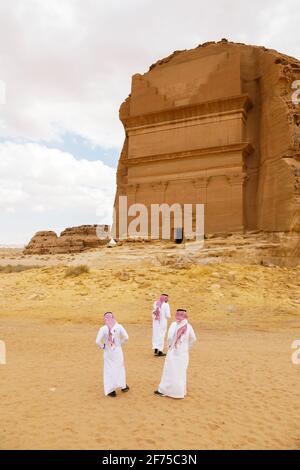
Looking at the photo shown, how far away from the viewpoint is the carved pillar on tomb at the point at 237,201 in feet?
64.1

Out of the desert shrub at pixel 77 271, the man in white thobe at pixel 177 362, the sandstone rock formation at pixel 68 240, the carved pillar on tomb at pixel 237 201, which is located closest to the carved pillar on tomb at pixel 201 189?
the carved pillar on tomb at pixel 237 201

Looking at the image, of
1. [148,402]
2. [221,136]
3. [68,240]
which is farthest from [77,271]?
[68,240]

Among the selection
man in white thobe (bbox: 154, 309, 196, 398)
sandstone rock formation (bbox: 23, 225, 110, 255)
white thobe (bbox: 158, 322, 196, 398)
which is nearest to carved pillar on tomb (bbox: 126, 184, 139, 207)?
man in white thobe (bbox: 154, 309, 196, 398)

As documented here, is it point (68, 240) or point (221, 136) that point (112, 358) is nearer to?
point (221, 136)

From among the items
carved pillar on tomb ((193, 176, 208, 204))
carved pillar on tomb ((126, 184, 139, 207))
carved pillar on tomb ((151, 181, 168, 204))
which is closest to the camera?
carved pillar on tomb ((193, 176, 208, 204))

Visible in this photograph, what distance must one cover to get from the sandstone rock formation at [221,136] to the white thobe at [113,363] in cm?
1265

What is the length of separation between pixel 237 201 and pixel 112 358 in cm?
1452

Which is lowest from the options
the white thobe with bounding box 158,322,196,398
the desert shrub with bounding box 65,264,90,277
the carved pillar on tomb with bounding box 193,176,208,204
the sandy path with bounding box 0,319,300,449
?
the sandy path with bounding box 0,319,300,449

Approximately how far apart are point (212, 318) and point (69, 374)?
669 centimetres

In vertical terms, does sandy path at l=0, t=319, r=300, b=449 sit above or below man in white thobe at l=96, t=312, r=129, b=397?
below

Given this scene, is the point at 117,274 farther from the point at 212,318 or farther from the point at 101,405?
the point at 101,405

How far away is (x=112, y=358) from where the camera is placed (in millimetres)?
6555

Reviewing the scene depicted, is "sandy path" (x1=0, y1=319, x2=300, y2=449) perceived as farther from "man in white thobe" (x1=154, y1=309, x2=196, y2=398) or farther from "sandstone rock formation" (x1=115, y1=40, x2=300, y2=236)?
"sandstone rock formation" (x1=115, y1=40, x2=300, y2=236)

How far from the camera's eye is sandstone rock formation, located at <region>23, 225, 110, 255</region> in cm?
5909
